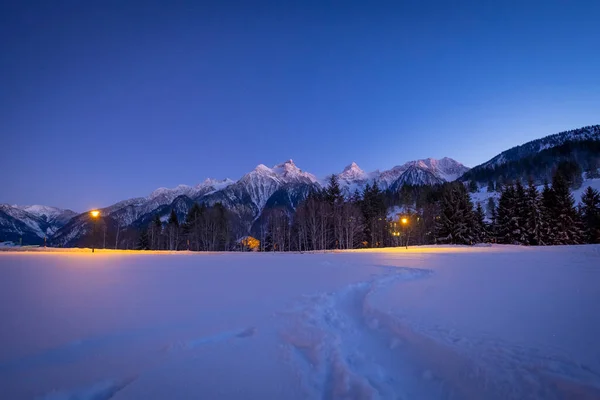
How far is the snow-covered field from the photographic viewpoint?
2.87 metres

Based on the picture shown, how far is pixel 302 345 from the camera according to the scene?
164 inches

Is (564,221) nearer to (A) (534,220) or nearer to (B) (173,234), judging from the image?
(A) (534,220)

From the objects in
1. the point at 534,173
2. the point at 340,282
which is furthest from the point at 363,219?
the point at 534,173

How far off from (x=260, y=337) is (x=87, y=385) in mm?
2245

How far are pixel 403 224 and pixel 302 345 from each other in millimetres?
52271

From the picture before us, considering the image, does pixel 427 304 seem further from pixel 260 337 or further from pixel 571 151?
pixel 571 151

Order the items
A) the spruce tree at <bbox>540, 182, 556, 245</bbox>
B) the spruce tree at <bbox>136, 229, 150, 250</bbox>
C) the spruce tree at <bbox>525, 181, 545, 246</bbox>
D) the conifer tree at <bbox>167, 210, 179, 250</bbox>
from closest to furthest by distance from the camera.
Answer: the spruce tree at <bbox>540, 182, 556, 245</bbox>
the spruce tree at <bbox>525, 181, 545, 246</bbox>
the spruce tree at <bbox>136, 229, 150, 250</bbox>
the conifer tree at <bbox>167, 210, 179, 250</bbox>

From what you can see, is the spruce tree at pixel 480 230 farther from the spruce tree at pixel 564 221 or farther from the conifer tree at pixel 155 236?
the conifer tree at pixel 155 236

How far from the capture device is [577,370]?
9.38ft

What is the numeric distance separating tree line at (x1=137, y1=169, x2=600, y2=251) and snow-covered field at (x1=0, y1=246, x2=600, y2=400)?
3676 centimetres

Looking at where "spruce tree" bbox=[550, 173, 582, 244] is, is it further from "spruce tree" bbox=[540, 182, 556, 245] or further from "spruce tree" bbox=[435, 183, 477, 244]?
"spruce tree" bbox=[435, 183, 477, 244]

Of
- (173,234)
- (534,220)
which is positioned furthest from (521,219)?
(173,234)

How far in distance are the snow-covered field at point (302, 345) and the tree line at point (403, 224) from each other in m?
36.8

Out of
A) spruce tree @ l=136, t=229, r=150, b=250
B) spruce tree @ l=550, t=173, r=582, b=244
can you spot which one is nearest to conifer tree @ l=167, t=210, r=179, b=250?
spruce tree @ l=136, t=229, r=150, b=250
